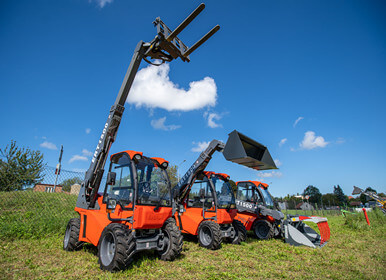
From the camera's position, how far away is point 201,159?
8312mm

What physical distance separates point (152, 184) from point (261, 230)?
6635 millimetres

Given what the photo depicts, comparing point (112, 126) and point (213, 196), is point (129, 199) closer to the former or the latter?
point (112, 126)

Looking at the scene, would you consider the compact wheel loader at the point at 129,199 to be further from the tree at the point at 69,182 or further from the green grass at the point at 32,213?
the tree at the point at 69,182

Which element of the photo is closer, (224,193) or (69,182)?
(224,193)

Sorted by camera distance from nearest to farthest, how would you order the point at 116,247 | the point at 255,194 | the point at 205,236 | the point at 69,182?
the point at 116,247, the point at 205,236, the point at 69,182, the point at 255,194

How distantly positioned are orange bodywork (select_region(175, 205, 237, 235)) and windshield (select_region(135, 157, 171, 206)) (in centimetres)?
236

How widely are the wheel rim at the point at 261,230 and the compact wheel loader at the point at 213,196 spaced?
2.01 m

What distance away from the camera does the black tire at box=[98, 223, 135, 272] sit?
4344 millimetres

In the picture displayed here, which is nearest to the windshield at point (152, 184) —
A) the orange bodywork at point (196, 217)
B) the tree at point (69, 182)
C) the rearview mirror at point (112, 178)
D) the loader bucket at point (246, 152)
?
the rearview mirror at point (112, 178)

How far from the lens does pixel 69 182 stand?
9.54 m

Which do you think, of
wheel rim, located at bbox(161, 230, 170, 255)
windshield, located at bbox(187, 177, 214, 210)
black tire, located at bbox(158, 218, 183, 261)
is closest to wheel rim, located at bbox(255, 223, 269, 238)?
windshield, located at bbox(187, 177, 214, 210)

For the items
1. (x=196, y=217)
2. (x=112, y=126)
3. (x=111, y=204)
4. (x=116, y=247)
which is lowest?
(x=116, y=247)

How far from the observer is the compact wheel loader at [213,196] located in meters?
7.05

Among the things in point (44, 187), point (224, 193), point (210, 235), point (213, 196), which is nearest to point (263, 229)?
point (224, 193)
